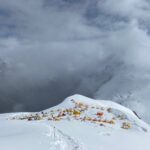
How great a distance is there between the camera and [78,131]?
3828 cm

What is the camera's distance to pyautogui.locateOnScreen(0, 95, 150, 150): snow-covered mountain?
33312mm

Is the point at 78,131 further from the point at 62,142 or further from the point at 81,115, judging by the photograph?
the point at 81,115

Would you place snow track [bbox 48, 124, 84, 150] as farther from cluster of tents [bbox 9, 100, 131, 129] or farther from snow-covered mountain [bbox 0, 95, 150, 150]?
cluster of tents [bbox 9, 100, 131, 129]

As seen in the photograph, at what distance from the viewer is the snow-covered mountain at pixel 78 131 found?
109 ft

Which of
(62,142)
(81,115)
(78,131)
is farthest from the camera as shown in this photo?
(81,115)

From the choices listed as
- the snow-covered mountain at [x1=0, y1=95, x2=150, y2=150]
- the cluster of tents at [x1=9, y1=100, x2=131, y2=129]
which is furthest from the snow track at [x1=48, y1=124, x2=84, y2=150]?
the cluster of tents at [x1=9, y1=100, x2=131, y2=129]

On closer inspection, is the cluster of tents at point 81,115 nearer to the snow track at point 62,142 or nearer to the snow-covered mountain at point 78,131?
the snow-covered mountain at point 78,131

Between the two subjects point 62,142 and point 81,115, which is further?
point 81,115

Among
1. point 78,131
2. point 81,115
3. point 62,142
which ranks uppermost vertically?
point 81,115

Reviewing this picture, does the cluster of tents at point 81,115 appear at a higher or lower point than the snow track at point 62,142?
higher

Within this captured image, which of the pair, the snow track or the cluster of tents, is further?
the cluster of tents

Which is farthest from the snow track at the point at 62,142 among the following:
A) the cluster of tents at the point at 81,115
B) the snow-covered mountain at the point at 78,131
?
the cluster of tents at the point at 81,115

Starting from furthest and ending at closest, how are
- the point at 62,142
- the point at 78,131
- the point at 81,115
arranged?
1. the point at 81,115
2. the point at 78,131
3. the point at 62,142

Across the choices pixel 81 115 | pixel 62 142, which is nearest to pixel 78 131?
pixel 62 142
